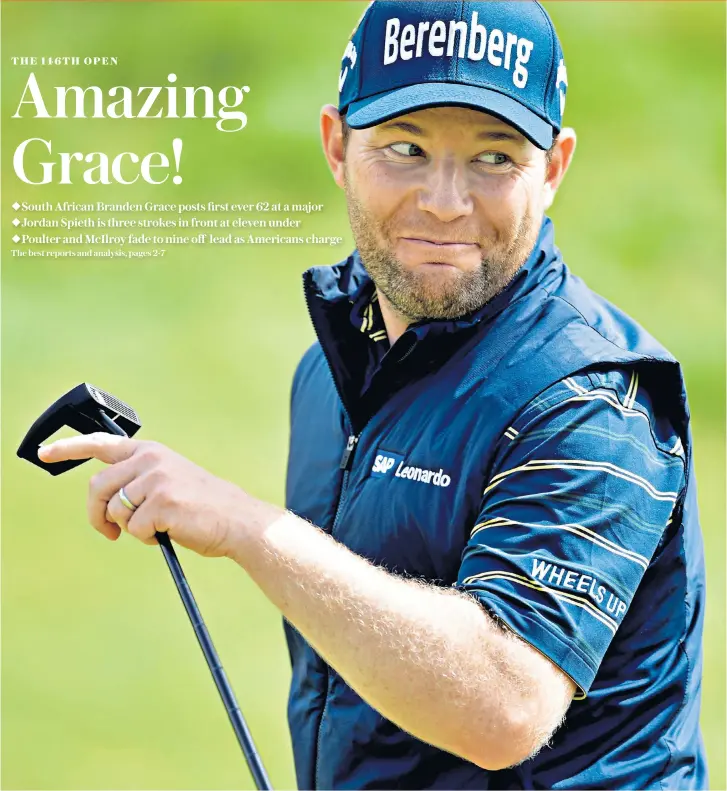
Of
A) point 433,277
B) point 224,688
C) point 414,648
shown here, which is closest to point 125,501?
point 224,688

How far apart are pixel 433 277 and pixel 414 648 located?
0.91 metres

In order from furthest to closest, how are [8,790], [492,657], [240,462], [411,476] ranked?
[240,462]
[8,790]
[411,476]
[492,657]

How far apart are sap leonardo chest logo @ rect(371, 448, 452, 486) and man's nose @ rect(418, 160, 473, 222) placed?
53 centimetres

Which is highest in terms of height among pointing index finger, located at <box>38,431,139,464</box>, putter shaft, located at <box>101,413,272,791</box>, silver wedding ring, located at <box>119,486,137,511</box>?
pointing index finger, located at <box>38,431,139,464</box>

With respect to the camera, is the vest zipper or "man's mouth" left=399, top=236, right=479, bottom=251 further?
the vest zipper

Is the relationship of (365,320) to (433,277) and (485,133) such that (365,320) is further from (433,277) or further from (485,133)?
(485,133)

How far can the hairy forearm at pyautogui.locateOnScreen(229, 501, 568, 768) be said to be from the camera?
231 cm

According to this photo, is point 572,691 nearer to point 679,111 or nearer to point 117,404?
point 117,404

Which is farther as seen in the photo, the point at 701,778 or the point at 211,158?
the point at 211,158

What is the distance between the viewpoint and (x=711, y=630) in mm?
7035

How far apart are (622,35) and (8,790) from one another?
930 centimetres

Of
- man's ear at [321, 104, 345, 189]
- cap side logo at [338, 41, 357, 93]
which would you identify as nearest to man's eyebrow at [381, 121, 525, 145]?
cap side logo at [338, 41, 357, 93]

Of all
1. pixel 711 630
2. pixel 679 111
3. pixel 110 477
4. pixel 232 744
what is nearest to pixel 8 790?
pixel 232 744

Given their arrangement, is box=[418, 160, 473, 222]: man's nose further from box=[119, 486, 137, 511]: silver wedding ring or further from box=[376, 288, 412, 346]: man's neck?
box=[119, 486, 137, 511]: silver wedding ring
